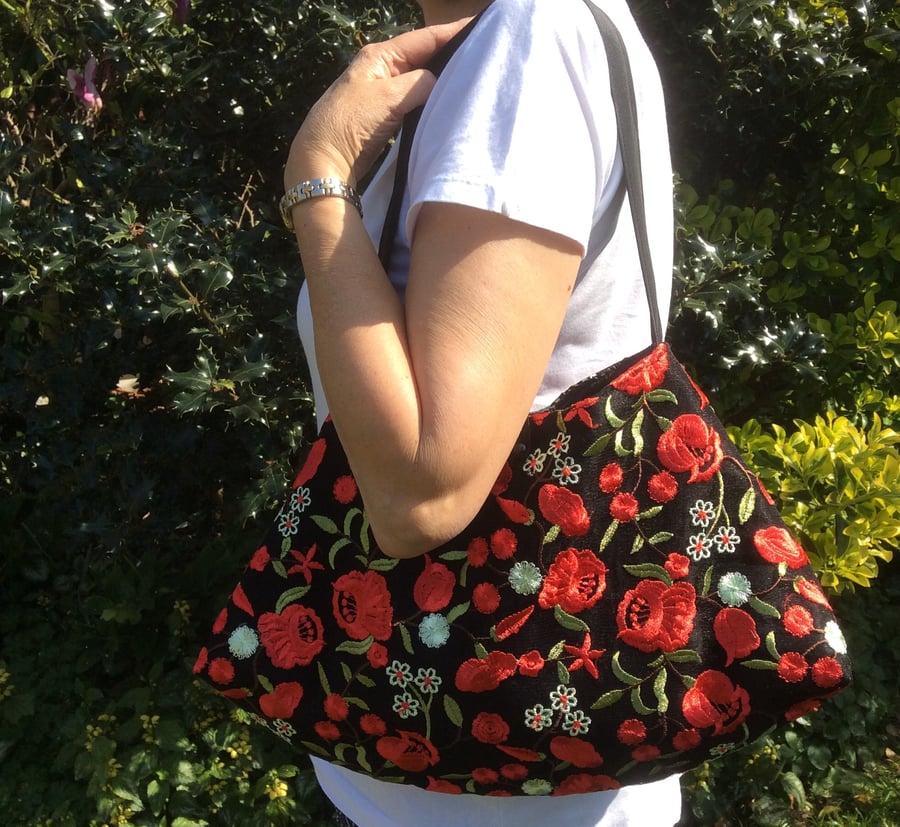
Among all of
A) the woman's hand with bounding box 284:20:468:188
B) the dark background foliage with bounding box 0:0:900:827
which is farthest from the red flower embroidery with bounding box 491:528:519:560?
the dark background foliage with bounding box 0:0:900:827

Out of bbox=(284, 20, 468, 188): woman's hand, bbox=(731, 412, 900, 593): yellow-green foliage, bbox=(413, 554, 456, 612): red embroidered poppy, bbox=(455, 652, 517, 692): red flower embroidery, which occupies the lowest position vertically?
bbox=(731, 412, 900, 593): yellow-green foliage

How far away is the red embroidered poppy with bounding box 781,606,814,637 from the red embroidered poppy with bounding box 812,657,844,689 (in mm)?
37

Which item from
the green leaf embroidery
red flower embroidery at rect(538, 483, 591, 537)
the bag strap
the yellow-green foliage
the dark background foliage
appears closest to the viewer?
the bag strap

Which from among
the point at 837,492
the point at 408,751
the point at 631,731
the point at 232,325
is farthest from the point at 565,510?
the point at 837,492

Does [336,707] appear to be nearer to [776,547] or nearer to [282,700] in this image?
[282,700]

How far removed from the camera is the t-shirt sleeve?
2.63ft

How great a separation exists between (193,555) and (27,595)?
2.32ft

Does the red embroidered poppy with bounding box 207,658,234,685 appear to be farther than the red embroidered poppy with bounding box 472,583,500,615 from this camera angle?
Yes

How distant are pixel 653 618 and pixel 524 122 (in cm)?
58

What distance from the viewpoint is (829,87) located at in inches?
95.7

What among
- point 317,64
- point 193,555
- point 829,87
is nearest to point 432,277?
point 317,64

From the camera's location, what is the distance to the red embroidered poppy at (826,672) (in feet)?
3.36

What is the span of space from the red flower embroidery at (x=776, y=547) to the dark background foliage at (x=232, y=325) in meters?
1.26

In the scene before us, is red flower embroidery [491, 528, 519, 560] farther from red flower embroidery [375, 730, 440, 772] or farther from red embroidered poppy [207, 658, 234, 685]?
red embroidered poppy [207, 658, 234, 685]
